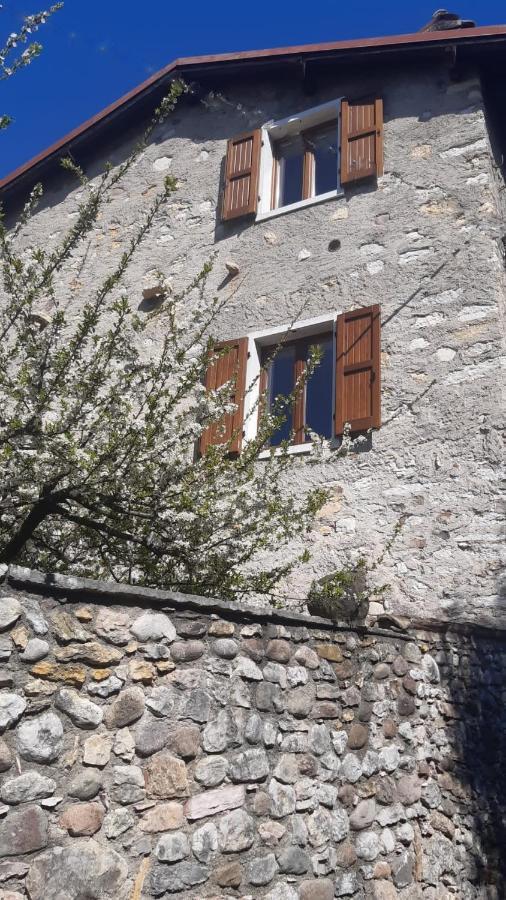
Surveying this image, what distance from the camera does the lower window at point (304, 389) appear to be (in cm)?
591

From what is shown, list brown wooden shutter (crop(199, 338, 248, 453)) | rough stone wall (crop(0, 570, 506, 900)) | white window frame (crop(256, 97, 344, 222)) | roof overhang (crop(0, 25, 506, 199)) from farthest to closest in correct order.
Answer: white window frame (crop(256, 97, 344, 222)) → roof overhang (crop(0, 25, 506, 199)) → brown wooden shutter (crop(199, 338, 248, 453)) → rough stone wall (crop(0, 570, 506, 900))

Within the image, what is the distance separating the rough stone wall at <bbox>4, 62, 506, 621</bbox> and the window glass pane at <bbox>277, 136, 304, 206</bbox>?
0.35 metres

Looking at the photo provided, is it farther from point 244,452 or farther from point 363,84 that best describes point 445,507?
point 363,84

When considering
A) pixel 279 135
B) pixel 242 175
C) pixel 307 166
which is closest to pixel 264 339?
pixel 242 175

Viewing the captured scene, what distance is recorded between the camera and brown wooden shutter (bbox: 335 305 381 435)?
5.55m

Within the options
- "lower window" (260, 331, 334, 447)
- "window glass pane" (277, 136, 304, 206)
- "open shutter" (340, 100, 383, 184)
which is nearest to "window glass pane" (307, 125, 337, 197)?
"window glass pane" (277, 136, 304, 206)

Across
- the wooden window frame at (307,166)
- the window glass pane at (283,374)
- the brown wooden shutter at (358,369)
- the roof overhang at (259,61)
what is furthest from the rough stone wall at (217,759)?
the roof overhang at (259,61)

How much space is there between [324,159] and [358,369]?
8.41 feet

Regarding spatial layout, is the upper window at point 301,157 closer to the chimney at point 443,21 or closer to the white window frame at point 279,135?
the white window frame at point 279,135

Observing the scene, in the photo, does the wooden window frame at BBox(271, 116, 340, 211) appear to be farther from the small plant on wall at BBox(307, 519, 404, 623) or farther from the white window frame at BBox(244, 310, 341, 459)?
the small plant on wall at BBox(307, 519, 404, 623)

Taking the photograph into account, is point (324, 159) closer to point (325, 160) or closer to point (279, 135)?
point (325, 160)

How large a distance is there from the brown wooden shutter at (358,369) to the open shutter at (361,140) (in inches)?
56.7

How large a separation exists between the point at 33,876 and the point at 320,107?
6.73 meters

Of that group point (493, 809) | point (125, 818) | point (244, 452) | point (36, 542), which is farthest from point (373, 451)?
point (125, 818)
